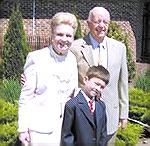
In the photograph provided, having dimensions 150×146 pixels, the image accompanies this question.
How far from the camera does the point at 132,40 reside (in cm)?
1486

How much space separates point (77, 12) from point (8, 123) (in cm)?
883

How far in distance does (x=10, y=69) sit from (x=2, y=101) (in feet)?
14.4

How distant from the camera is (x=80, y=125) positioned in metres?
2.88

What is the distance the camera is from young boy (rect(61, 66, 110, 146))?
2.87 m

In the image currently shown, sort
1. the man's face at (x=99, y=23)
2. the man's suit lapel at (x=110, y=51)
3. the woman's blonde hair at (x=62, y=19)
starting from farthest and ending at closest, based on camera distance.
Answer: the man's suit lapel at (x=110, y=51) < the man's face at (x=99, y=23) < the woman's blonde hair at (x=62, y=19)

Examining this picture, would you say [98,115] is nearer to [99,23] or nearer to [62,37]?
[62,37]

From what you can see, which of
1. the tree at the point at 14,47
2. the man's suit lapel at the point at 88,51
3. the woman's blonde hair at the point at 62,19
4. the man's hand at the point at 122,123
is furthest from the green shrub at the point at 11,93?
the tree at the point at 14,47

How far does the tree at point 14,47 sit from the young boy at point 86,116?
7.65 m

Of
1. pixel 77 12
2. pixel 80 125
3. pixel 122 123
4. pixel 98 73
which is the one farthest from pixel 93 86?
pixel 77 12

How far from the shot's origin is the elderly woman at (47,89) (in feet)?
9.42

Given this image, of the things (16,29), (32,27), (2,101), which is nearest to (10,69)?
(16,29)

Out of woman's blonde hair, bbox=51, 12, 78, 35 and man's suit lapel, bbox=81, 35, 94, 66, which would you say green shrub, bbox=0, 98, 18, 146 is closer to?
man's suit lapel, bbox=81, 35, 94, 66

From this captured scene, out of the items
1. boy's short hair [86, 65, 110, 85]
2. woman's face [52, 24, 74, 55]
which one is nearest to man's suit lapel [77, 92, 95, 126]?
boy's short hair [86, 65, 110, 85]

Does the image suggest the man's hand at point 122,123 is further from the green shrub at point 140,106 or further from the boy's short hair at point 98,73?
the green shrub at point 140,106
